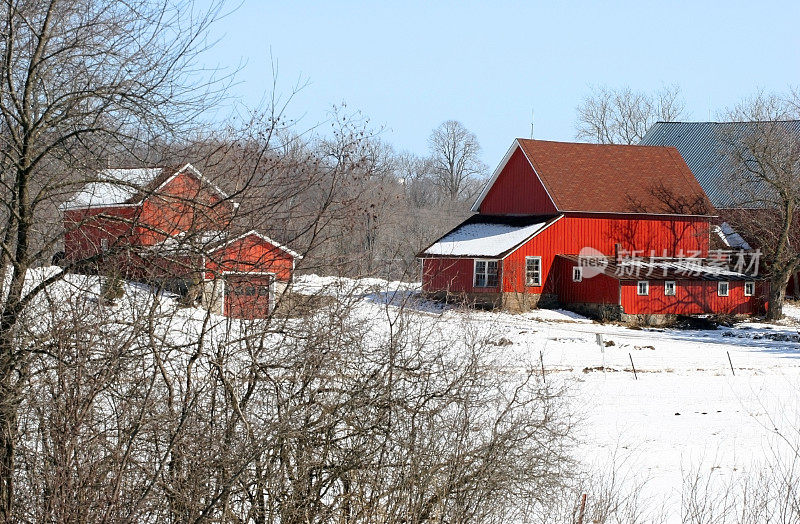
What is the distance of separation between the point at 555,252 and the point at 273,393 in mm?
35132

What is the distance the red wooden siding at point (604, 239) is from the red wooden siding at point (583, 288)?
0.41m

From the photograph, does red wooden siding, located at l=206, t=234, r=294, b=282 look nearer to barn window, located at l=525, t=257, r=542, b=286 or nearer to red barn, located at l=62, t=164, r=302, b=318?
red barn, located at l=62, t=164, r=302, b=318

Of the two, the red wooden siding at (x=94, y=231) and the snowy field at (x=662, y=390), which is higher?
the red wooden siding at (x=94, y=231)

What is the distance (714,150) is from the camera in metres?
56.8

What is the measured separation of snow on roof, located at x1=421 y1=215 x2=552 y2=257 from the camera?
4106 cm

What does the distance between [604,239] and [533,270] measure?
4681 millimetres

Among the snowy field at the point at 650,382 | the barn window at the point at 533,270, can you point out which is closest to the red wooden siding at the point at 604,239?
the barn window at the point at 533,270

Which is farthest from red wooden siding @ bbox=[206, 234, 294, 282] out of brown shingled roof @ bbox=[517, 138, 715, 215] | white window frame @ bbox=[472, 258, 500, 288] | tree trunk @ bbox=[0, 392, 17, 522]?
brown shingled roof @ bbox=[517, 138, 715, 215]

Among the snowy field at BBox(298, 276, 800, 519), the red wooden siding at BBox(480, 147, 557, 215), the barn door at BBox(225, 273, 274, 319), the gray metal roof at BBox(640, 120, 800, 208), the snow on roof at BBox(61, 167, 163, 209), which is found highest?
the gray metal roof at BBox(640, 120, 800, 208)

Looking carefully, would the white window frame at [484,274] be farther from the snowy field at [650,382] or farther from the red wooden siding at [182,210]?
the red wooden siding at [182,210]

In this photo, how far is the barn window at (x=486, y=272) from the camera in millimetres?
40969

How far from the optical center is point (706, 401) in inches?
805

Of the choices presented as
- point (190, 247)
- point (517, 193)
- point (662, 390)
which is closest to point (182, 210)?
point (190, 247)

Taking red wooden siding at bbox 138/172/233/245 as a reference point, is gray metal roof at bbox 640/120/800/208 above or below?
above
